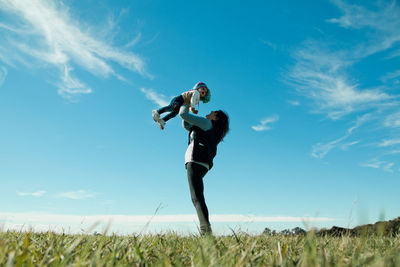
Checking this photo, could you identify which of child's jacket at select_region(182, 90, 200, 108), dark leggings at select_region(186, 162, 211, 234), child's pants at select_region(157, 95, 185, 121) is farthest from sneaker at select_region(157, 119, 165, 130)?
dark leggings at select_region(186, 162, 211, 234)

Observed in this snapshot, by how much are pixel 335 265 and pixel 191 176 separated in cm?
368

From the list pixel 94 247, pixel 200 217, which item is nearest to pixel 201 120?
pixel 200 217

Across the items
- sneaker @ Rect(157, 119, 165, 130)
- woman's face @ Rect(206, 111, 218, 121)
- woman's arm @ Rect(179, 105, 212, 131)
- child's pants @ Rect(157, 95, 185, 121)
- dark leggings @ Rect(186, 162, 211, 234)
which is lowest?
dark leggings @ Rect(186, 162, 211, 234)

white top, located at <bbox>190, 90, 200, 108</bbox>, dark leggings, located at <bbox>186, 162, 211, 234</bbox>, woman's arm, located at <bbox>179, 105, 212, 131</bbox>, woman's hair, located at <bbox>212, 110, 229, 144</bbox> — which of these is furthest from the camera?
white top, located at <bbox>190, 90, 200, 108</bbox>

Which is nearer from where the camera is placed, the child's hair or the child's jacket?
the child's jacket

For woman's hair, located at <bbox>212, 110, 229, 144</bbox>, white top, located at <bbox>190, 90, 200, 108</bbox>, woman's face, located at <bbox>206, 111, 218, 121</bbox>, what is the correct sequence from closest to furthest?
woman's hair, located at <bbox>212, 110, 229, 144</bbox>
woman's face, located at <bbox>206, 111, 218, 121</bbox>
white top, located at <bbox>190, 90, 200, 108</bbox>

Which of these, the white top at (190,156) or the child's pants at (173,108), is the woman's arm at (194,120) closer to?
the white top at (190,156)

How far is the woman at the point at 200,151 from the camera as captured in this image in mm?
5270

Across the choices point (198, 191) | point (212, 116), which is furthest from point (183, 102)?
point (198, 191)

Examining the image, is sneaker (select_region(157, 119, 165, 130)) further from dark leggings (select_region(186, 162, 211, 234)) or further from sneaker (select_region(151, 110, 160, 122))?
dark leggings (select_region(186, 162, 211, 234))

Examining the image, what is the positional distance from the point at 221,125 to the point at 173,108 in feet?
4.01

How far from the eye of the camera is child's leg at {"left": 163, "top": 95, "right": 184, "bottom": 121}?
6746 mm

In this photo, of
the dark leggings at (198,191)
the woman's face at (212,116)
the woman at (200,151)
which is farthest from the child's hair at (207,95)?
the dark leggings at (198,191)

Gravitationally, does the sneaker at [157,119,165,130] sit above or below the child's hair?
below
